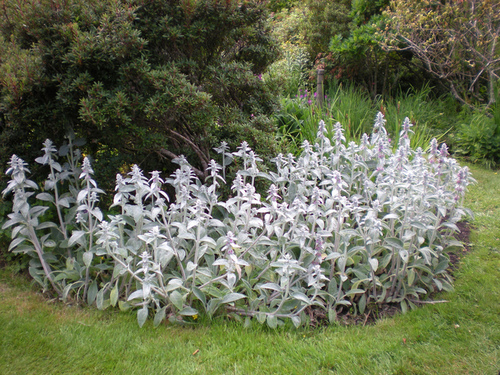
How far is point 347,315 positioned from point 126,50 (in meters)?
2.71

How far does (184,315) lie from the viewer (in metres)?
2.86

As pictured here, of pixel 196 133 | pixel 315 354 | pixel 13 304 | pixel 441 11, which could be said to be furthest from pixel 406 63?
pixel 13 304

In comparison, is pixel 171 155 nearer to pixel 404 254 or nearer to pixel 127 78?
pixel 127 78

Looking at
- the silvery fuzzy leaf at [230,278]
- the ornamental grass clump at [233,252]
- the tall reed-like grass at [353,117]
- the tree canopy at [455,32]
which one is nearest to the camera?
the silvery fuzzy leaf at [230,278]

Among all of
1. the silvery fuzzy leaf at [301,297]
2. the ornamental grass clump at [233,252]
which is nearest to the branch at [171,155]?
the ornamental grass clump at [233,252]

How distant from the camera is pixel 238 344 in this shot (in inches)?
103

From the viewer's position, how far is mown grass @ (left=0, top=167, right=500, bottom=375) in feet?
7.91

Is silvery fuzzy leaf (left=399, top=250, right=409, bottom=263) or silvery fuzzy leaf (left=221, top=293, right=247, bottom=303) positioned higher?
silvery fuzzy leaf (left=399, top=250, right=409, bottom=263)

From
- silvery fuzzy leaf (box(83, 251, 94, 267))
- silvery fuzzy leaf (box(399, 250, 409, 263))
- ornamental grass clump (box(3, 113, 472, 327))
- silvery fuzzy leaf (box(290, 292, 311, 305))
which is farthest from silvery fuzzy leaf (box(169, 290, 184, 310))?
silvery fuzzy leaf (box(399, 250, 409, 263))

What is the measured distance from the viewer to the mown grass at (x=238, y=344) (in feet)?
7.91

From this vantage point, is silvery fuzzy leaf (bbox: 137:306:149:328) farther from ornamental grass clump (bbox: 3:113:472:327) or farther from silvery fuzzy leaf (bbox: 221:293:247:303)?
silvery fuzzy leaf (bbox: 221:293:247:303)

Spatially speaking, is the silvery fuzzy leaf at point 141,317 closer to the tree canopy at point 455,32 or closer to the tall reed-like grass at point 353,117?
the tall reed-like grass at point 353,117

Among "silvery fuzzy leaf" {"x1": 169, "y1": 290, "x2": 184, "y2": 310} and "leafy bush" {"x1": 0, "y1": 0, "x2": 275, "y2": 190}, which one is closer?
"silvery fuzzy leaf" {"x1": 169, "y1": 290, "x2": 184, "y2": 310}

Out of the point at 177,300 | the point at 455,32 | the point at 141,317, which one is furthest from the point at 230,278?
the point at 455,32
